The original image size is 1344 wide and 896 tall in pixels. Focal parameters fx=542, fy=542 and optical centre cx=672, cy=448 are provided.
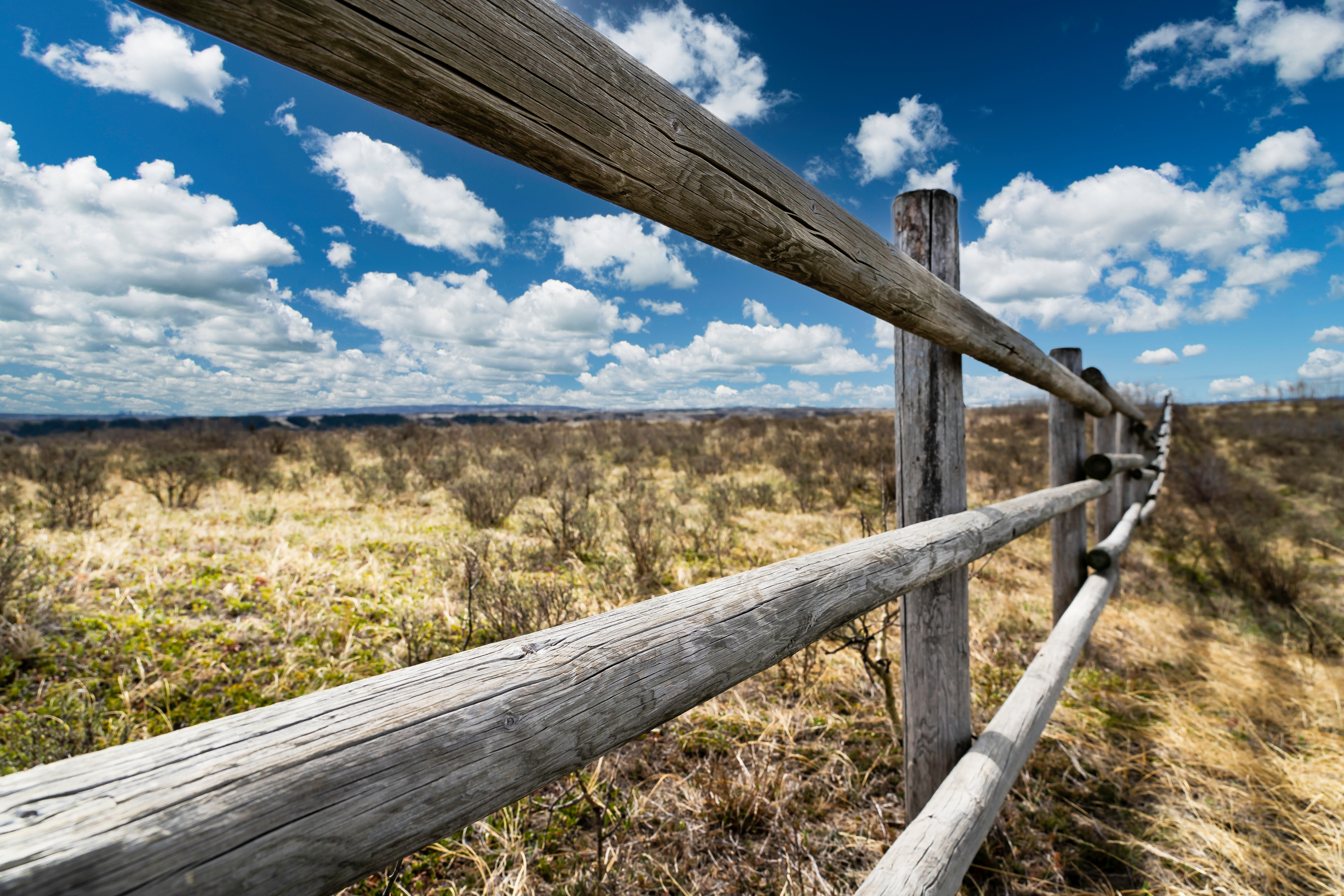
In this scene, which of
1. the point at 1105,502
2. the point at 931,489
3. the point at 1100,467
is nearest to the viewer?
the point at 931,489

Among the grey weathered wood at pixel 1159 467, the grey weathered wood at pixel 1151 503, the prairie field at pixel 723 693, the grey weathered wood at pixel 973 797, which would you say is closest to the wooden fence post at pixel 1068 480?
the prairie field at pixel 723 693

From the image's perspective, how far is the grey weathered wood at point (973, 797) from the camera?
142cm

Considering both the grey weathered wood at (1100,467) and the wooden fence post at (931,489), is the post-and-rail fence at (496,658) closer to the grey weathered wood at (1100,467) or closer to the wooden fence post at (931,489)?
the wooden fence post at (931,489)

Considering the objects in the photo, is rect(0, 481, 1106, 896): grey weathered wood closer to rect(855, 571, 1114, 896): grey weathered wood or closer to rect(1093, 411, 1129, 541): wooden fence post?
rect(855, 571, 1114, 896): grey weathered wood

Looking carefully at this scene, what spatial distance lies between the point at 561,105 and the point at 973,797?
2191 millimetres

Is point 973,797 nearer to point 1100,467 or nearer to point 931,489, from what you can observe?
point 931,489

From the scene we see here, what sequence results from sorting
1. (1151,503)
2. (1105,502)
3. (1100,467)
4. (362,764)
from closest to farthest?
(362,764), (1100,467), (1105,502), (1151,503)

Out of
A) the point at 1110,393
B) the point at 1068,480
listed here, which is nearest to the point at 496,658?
the point at 1068,480

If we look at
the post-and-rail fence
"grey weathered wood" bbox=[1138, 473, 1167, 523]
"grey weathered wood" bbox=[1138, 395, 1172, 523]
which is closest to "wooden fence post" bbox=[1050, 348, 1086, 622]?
the post-and-rail fence

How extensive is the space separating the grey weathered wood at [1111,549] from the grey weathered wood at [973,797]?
133 centimetres

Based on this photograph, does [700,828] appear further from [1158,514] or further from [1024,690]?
[1158,514]

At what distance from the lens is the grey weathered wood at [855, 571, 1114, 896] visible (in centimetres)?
142

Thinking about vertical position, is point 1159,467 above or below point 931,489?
below

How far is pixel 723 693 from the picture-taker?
2410 mm
